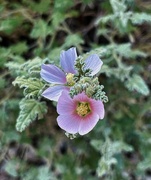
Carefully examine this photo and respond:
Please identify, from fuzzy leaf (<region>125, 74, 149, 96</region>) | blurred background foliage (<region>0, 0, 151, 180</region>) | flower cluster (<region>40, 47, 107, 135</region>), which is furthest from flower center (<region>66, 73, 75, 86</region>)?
fuzzy leaf (<region>125, 74, 149, 96</region>)

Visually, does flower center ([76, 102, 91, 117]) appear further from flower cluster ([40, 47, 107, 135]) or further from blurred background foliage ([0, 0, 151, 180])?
blurred background foliage ([0, 0, 151, 180])

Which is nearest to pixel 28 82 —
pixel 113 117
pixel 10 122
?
pixel 10 122

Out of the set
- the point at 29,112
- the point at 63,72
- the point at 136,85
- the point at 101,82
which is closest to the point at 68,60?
the point at 63,72

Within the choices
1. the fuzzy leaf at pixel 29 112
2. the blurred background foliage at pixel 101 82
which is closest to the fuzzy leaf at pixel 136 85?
the blurred background foliage at pixel 101 82

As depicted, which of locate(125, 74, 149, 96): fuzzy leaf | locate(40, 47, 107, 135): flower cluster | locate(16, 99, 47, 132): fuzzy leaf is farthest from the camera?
locate(125, 74, 149, 96): fuzzy leaf

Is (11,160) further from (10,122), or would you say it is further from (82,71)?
(82,71)

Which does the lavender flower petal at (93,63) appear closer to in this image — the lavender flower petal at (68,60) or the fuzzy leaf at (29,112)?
the lavender flower petal at (68,60)
